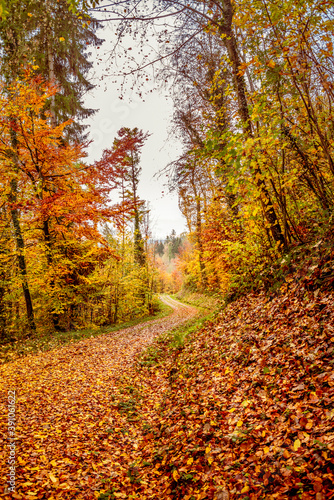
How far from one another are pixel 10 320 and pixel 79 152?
772 centimetres

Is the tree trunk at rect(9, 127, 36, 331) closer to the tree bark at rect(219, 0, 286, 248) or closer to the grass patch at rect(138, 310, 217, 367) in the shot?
the grass patch at rect(138, 310, 217, 367)

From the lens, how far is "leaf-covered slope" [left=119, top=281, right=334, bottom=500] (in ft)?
7.93

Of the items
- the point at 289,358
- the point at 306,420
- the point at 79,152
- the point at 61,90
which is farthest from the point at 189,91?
the point at 306,420

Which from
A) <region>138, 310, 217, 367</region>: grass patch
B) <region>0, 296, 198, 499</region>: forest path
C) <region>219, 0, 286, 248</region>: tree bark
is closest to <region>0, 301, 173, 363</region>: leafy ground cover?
<region>0, 296, 198, 499</region>: forest path

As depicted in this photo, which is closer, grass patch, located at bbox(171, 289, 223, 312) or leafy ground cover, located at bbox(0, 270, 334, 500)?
leafy ground cover, located at bbox(0, 270, 334, 500)

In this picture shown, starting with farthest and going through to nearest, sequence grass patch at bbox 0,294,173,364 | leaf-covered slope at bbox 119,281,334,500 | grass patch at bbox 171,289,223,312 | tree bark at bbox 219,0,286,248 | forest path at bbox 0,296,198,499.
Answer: grass patch at bbox 171,289,223,312, grass patch at bbox 0,294,173,364, tree bark at bbox 219,0,286,248, forest path at bbox 0,296,198,499, leaf-covered slope at bbox 119,281,334,500

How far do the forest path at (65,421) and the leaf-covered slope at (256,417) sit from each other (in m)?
0.55

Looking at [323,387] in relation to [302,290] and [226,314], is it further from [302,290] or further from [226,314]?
[226,314]

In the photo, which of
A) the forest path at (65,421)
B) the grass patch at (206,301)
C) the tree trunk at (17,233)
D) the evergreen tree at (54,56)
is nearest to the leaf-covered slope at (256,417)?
the forest path at (65,421)

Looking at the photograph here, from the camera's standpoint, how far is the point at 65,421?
462 cm

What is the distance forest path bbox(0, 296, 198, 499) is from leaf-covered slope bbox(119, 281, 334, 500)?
55 cm

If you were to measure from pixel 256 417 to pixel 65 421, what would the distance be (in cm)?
343

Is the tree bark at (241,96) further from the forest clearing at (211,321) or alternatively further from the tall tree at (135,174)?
the tall tree at (135,174)

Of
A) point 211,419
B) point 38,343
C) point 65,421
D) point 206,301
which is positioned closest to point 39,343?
point 38,343
